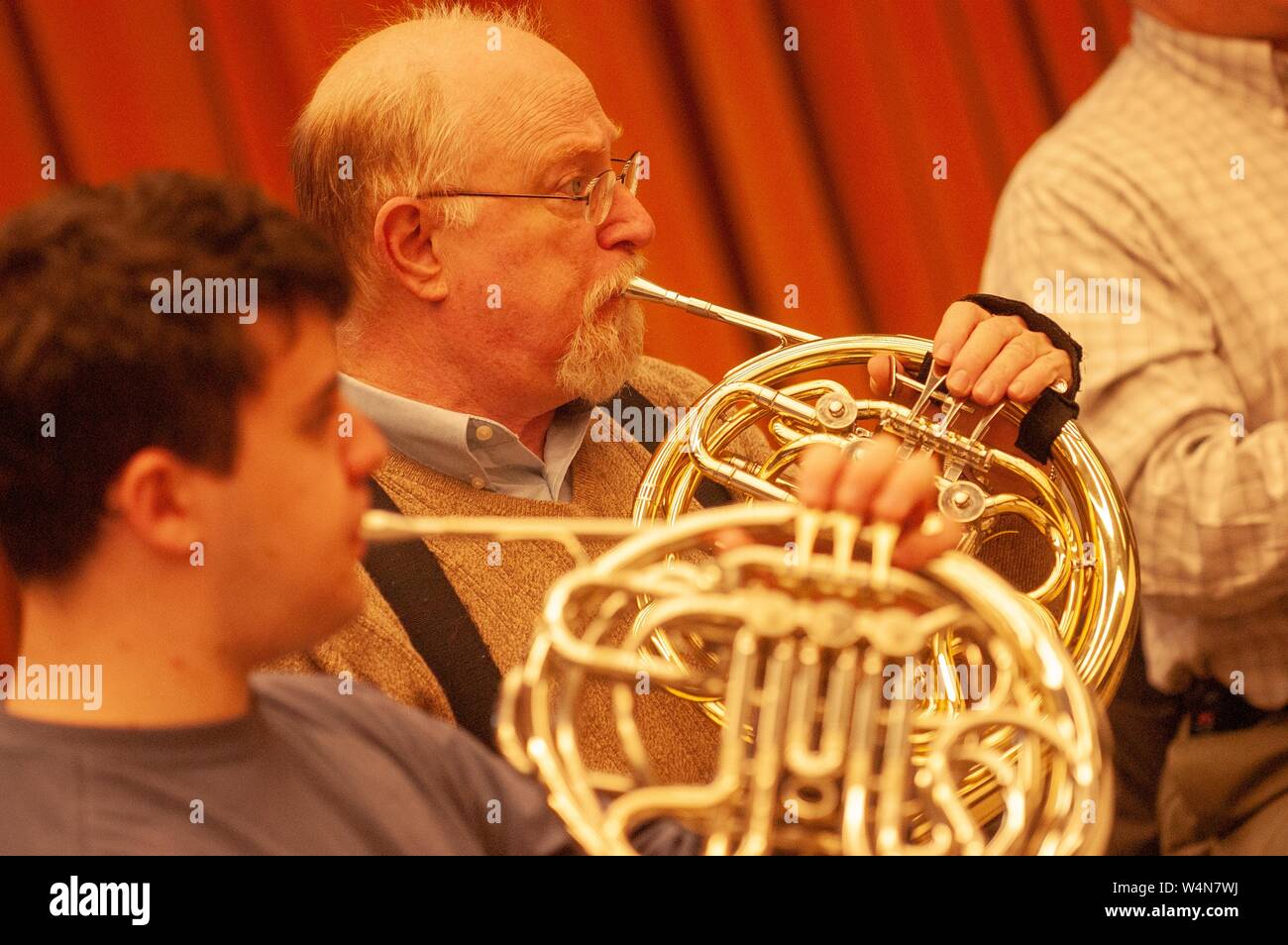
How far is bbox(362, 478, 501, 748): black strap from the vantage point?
106cm

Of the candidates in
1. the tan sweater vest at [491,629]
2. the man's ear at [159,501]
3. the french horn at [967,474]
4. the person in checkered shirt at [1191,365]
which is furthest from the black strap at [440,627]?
the person in checkered shirt at [1191,365]

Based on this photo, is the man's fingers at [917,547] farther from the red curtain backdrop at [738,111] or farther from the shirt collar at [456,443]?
the red curtain backdrop at [738,111]

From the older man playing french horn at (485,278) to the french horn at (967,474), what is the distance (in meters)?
0.09

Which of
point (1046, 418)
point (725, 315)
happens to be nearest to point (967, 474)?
point (1046, 418)

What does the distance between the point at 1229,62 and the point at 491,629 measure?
0.98 meters

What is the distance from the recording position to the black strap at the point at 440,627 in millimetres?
1057

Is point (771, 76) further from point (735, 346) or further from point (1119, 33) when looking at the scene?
point (1119, 33)

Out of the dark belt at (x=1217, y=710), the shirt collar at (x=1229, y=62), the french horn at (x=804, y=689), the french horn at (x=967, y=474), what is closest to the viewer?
the french horn at (x=804, y=689)

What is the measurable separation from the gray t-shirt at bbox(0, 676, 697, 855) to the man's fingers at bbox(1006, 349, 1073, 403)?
17.5 inches

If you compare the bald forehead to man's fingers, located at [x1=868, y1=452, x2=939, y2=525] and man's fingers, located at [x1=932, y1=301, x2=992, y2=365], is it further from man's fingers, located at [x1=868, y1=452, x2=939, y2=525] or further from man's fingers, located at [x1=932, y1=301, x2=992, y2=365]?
man's fingers, located at [x1=868, y1=452, x2=939, y2=525]

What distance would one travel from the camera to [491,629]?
3.58ft

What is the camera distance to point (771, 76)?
1753mm

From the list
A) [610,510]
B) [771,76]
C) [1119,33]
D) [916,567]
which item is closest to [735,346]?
[771,76]

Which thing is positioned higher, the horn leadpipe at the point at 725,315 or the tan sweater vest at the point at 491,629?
the horn leadpipe at the point at 725,315
